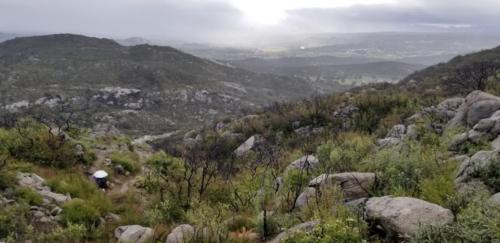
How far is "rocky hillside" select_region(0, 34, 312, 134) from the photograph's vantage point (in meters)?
78.9

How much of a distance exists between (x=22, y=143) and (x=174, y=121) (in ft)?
229

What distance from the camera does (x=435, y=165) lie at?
798 cm

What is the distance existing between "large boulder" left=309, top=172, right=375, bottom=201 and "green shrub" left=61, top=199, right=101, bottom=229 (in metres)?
4.39

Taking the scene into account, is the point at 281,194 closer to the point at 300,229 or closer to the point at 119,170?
the point at 300,229

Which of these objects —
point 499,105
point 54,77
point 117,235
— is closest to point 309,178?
point 117,235

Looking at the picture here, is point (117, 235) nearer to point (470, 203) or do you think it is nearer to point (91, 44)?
point (470, 203)

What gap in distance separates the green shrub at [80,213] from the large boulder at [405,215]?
5.36 m

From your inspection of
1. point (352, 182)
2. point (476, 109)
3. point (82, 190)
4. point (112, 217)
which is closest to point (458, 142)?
point (476, 109)

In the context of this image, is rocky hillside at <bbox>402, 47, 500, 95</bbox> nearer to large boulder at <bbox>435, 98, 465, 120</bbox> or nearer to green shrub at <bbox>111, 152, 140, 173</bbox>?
large boulder at <bbox>435, 98, 465, 120</bbox>

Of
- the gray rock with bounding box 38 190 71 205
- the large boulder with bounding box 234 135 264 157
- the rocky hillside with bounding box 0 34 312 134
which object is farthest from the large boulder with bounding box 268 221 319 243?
the rocky hillside with bounding box 0 34 312 134

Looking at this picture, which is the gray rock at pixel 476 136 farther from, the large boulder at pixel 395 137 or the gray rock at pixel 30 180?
the gray rock at pixel 30 180

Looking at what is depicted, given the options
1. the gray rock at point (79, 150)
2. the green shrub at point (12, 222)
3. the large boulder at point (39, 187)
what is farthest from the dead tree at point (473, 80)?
the green shrub at point (12, 222)

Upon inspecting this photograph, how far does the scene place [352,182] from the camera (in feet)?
25.8

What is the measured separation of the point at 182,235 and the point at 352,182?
3194 mm
